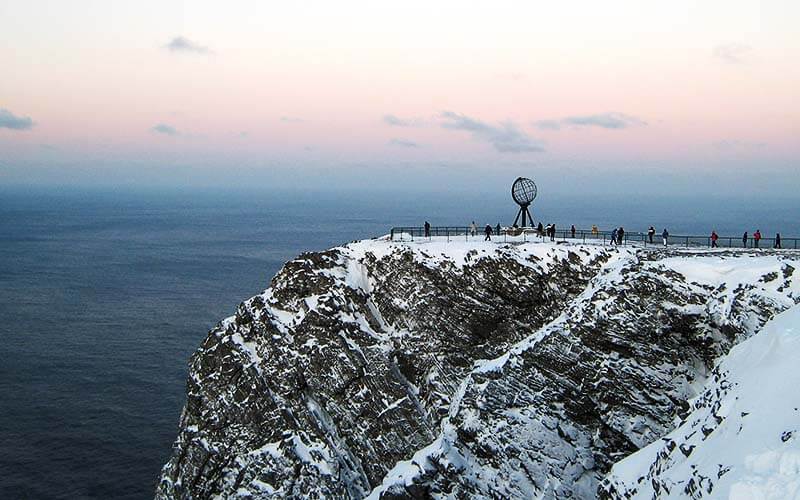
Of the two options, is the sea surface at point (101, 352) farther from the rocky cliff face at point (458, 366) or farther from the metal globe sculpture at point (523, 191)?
the metal globe sculpture at point (523, 191)

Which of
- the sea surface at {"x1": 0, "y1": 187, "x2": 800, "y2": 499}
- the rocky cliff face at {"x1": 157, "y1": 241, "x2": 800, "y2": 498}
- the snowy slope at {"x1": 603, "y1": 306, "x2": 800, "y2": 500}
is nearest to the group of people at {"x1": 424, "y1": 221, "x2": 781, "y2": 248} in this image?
the rocky cliff face at {"x1": 157, "y1": 241, "x2": 800, "y2": 498}

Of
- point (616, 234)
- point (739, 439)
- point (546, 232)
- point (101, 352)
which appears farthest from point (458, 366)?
point (101, 352)

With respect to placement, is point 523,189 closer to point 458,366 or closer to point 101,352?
point 458,366

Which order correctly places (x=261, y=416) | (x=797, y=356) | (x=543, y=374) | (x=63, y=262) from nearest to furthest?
(x=797, y=356) < (x=543, y=374) < (x=261, y=416) < (x=63, y=262)

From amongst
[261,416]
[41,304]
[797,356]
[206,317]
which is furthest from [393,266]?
[41,304]

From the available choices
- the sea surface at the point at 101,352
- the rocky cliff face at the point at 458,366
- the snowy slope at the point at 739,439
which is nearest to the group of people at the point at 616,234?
the rocky cliff face at the point at 458,366

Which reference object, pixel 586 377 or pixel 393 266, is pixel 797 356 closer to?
pixel 586 377
